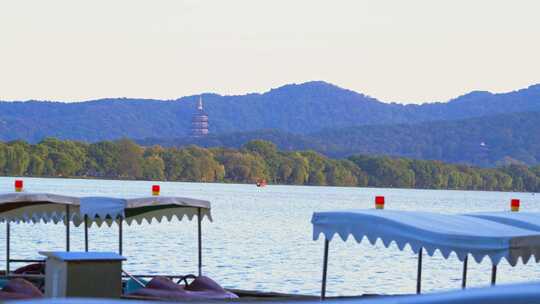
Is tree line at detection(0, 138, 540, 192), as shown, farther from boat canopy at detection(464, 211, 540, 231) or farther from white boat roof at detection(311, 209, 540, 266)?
white boat roof at detection(311, 209, 540, 266)

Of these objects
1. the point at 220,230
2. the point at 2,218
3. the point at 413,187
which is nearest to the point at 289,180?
the point at 413,187

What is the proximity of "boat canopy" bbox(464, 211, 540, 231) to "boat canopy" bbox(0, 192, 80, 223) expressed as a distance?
692 cm

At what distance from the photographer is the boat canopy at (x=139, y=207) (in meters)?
18.1

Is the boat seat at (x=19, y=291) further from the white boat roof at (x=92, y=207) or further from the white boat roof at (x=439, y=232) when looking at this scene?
the white boat roof at (x=439, y=232)

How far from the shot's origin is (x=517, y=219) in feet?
47.1

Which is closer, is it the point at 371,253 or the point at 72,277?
the point at 72,277

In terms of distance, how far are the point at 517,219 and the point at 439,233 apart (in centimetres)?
245

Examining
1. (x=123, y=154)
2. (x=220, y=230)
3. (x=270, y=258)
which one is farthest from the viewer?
(x=123, y=154)

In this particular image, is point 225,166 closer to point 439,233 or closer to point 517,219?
point 517,219

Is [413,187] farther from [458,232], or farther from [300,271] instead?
[458,232]

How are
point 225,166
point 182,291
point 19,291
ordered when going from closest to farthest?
point 19,291
point 182,291
point 225,166

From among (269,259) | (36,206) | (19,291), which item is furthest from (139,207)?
(269,259)

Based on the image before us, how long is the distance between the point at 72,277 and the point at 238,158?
170m

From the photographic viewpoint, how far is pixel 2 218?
20.7m
